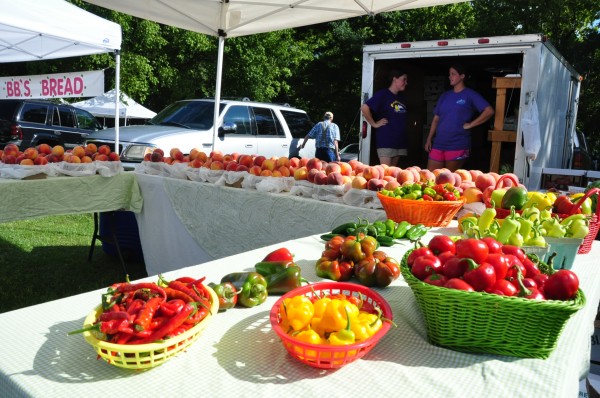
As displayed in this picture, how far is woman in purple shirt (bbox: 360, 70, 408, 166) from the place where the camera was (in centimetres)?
611

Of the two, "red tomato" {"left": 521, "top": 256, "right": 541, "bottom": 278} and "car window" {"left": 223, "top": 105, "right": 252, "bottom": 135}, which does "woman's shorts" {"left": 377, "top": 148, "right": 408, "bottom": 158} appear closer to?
"car window" {"left": 223, "top": 105, "right": 252, "bottom": 135}

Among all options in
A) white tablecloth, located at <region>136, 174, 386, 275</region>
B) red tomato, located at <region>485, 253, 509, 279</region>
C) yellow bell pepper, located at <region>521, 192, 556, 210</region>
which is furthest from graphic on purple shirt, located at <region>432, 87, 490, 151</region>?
red tomato, located at <region>485, 253, 509, 279</region>

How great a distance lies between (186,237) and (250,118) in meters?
5.09

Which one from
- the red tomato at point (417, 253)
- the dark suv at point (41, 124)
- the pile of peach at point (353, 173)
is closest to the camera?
the red tomato at point (417, 253)

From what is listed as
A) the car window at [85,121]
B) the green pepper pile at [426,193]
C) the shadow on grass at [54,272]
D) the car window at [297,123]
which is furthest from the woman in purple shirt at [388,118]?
the car window at [85,121]

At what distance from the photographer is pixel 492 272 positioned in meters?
1.39

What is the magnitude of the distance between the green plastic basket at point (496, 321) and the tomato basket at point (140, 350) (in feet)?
2.25

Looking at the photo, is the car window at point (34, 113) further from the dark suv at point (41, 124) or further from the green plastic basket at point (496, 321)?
the green plastic basket at point (496, 321)

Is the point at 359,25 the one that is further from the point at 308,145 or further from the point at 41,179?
the point at 41,179

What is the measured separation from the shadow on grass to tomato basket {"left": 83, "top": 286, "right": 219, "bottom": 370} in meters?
3.63

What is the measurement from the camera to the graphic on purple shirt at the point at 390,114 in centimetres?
611

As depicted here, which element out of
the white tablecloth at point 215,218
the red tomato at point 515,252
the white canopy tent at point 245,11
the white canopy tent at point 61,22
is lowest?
the white tablecloth at point 215,218

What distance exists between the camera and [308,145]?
34.3 feet

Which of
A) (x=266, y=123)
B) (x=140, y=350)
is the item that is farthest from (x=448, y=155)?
(x=140, y=350)
